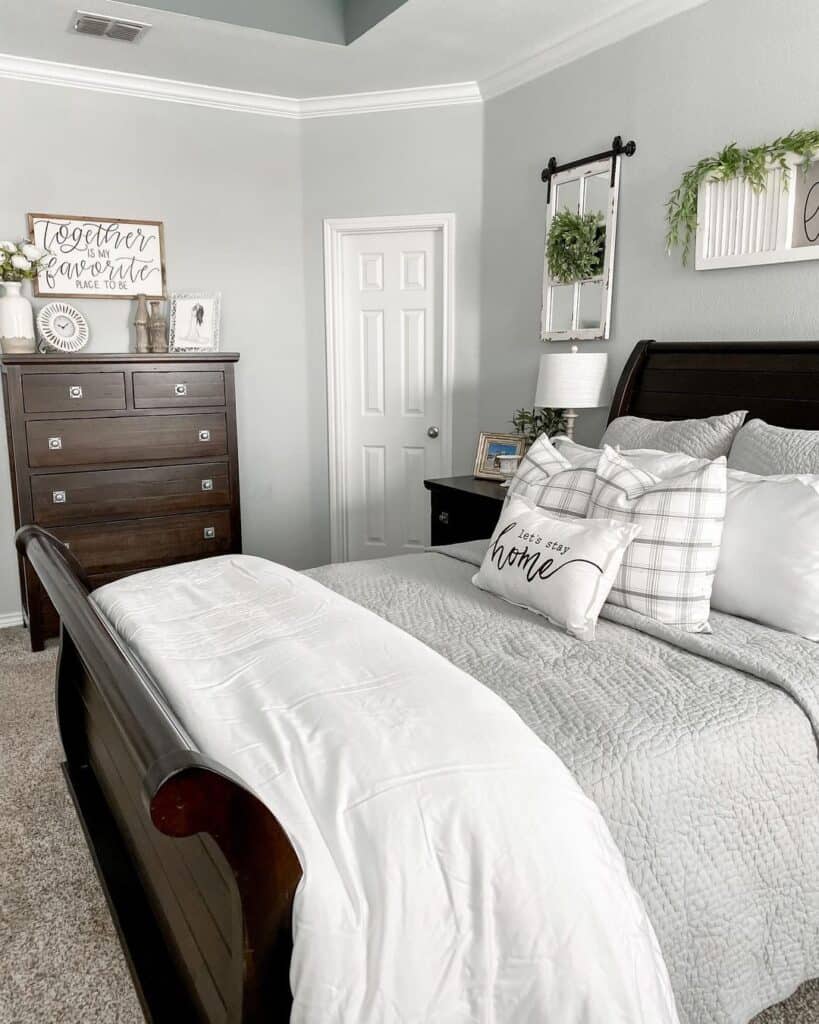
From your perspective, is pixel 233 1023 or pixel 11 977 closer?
pixel 233 1023

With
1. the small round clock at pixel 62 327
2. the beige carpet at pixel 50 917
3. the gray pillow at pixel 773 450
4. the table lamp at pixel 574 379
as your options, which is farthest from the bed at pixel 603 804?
the small round clock at pixel 62 327

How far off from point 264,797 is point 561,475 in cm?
150

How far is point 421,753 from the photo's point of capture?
1.27m

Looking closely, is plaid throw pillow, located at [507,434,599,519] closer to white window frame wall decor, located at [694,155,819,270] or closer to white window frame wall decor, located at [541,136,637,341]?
white window frame wall decor, located at [694,155,819,270]

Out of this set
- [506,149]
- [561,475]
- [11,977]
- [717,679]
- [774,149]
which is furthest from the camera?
[506,149]

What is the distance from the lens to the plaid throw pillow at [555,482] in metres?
2.34

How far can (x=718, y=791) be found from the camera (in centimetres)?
147

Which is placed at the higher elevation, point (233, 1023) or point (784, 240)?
point (784, 240)

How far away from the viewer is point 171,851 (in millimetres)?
1479

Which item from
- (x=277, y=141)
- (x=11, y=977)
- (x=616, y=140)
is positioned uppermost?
(x=277, y=141)

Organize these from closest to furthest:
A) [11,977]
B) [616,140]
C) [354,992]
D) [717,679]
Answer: [354,992], [717,679], [11,977], [616,140]

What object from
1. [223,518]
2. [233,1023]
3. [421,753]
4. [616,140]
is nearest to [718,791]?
[421,753]

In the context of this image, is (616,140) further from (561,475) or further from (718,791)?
(718,791)

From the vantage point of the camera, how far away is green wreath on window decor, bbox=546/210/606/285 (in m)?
3.57
